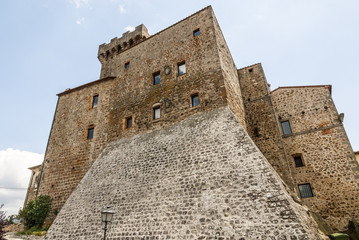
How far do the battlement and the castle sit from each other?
0.21m

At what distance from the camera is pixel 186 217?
284 inches

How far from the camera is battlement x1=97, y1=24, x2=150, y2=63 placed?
1864 cm

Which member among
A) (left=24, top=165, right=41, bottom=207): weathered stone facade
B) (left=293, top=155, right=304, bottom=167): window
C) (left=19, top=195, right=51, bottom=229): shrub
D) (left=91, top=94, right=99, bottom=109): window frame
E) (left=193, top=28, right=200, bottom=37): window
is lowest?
(left=19, top=195, right=51, bottom=229): shrub

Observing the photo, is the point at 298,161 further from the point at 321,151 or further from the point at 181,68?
the point at 181,68

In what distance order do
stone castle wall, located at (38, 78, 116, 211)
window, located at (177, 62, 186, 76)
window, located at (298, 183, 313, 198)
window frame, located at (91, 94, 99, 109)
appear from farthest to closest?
1. window frame, located at (91, 94, 99, 109)
2. stone castle wall, located at (38, 78, 116, 211)
3. window, located at (177, 62, 186, 76)
4. window, located at (298, 183, 313, 198)

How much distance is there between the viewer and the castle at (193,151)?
23.0 ft

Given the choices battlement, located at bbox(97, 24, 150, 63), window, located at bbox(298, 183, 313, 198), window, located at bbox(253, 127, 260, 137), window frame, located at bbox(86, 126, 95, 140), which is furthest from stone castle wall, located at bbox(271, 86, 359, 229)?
window frame, located at bbox(86, 126, 95, 140)

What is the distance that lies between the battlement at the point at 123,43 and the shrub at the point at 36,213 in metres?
12.4

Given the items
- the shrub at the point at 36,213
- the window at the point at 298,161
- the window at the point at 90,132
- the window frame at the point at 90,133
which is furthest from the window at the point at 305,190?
the shrub at the point at 36,213

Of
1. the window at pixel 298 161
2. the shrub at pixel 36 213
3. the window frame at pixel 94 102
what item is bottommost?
the shrub at pixel 36 213

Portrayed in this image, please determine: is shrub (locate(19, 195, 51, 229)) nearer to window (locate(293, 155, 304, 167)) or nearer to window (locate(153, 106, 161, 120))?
window (locate(153, 106, 161, 120))

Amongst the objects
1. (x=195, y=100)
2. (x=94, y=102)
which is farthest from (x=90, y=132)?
(x=195, y=100)

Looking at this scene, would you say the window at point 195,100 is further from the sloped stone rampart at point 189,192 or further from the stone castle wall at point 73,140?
the stone castle wall at point 73,140

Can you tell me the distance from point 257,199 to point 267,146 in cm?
752
